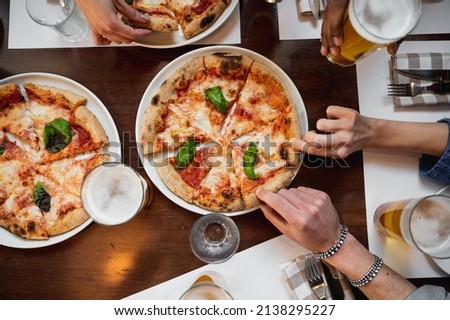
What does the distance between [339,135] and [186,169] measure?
70 centimetres

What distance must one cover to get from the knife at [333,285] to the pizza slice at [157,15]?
50.8 inches

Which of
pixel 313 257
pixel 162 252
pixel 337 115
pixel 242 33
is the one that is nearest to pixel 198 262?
pixel 162 252

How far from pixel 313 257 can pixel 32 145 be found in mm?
1391

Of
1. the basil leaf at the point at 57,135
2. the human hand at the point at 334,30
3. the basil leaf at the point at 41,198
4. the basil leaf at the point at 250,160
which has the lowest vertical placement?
the basil leaf at the point at 41,198

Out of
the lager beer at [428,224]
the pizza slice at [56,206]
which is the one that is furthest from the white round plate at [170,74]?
the lager beer at [428,224]

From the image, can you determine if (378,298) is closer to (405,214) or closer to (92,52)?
(405,214)

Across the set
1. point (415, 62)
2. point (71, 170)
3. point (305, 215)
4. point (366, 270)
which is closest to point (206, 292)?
point (305, 215)

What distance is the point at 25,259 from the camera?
6.79ft

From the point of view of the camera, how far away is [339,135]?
76.0 inches

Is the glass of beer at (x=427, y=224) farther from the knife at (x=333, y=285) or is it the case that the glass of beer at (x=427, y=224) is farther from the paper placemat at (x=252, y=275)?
the paper placemat at (x=252, y=275)

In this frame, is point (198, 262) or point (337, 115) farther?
point (198, 262)

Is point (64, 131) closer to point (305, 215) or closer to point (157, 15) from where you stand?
point (157, 15)

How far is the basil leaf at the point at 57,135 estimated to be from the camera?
2.07m

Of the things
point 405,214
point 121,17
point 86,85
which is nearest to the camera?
point 405,214
